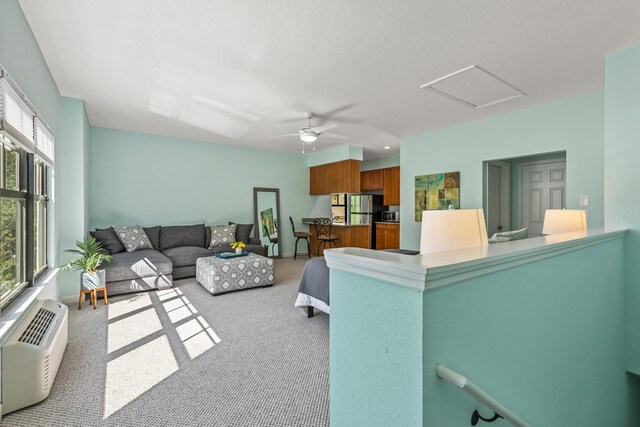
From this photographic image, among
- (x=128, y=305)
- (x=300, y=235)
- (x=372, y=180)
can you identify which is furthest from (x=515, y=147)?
(x=128, y=305)

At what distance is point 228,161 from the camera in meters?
6.55

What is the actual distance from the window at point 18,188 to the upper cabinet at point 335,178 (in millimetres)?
4886

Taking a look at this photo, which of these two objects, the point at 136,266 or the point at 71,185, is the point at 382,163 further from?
the point at 71,185

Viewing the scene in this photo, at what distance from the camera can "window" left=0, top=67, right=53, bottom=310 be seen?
6.68ft

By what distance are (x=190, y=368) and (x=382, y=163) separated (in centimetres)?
704

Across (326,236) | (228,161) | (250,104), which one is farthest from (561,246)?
(228,161)

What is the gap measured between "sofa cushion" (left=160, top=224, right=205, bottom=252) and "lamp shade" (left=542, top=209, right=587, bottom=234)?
17.4 ft

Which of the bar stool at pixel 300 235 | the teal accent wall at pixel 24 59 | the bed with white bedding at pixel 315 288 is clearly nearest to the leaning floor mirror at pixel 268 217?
the bar stool at pixel 300 235

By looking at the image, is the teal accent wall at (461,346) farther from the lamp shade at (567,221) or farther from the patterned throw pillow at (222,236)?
the patterned throw pillow at (222,236)

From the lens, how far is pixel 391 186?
752 cm

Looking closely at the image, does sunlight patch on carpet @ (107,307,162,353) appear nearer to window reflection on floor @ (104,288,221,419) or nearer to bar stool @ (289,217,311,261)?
window reflection on floor @ (104,288,221,419)

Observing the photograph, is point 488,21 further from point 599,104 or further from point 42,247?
point 42,247

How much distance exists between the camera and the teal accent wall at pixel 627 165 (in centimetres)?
250

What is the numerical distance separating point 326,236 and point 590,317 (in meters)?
5.29
